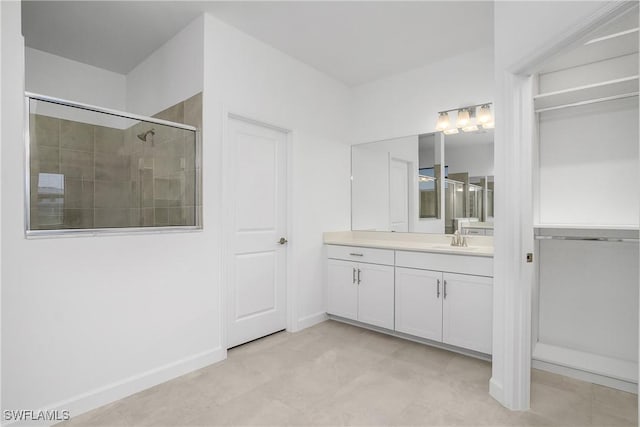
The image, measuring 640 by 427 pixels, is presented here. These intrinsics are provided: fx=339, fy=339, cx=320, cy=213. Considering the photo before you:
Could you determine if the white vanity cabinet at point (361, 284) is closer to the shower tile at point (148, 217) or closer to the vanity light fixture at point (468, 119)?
the vanity light fixture at point (468, 119)

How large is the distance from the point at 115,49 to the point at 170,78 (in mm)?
686

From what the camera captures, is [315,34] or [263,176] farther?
[263,176]

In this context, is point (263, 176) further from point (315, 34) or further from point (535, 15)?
point (535, 15)

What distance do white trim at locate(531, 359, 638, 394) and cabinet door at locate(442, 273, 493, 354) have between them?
0.37m

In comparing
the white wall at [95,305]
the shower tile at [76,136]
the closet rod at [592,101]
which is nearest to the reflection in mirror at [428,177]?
the closet rod at [592,101]

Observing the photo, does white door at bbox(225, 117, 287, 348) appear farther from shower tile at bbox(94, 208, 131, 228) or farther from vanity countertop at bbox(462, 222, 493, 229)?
vanity countertop at bbox(462, 222, 493, 229)

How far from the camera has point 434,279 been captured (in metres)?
2.82

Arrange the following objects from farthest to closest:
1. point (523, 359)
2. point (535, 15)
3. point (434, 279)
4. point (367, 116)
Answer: point (367, 116), point (434, 279), point (523, 359), point (535, 15)

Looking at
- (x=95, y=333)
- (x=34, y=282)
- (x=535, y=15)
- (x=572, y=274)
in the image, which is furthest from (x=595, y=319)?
(x=34, y=282)

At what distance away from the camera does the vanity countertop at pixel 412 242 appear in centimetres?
279

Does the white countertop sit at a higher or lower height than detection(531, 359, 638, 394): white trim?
higher

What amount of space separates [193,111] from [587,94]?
2.78 meters

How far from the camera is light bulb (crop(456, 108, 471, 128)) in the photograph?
3.11 m

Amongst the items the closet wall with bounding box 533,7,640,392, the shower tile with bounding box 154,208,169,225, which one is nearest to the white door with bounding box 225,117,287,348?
the shower tile with bounding box 154,208,169,225
